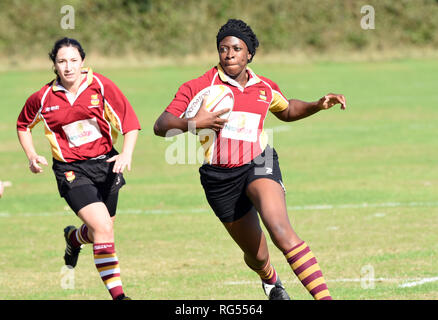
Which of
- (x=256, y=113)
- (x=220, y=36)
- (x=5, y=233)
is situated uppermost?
(x=220, y=36)

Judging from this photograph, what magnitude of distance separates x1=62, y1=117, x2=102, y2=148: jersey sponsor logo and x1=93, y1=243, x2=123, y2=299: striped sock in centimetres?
103

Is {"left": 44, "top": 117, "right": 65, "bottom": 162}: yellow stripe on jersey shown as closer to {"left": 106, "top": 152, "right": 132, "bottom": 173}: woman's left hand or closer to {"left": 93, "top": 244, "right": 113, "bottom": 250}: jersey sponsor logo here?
{"left": 106, "top": 152, "right": 132, "bottom": 173}: woman's left hand

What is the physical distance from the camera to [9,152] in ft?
69.6

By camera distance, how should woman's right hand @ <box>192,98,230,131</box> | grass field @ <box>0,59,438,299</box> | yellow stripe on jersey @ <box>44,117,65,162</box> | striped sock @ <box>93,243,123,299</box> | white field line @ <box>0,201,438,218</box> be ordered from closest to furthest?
woman's right hand @ <box>192,98,230,131</box>
striped sock @ <box>93,243,123,299</box>
yellow stripe on jersey @ <box>44,117,65,162</box>
grass field @ <box>0,59,438,299</box>
white field line @ <box>0,201,438,218</box>

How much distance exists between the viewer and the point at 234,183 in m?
7.80

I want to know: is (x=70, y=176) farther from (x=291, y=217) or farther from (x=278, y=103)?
(x=291, y=217)

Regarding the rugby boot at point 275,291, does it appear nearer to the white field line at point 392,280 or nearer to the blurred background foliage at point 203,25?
the white field line at point 392,280

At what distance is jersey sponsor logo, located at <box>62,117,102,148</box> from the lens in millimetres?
8461

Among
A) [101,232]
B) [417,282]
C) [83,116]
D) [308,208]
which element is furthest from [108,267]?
[308,208]

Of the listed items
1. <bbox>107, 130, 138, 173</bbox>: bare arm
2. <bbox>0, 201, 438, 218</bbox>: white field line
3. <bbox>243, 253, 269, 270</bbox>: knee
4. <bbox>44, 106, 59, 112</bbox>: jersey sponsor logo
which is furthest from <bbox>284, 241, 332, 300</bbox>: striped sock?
<bbox>0, 201, 438, 218</bbox>: white field line

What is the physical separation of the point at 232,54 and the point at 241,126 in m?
0.62
